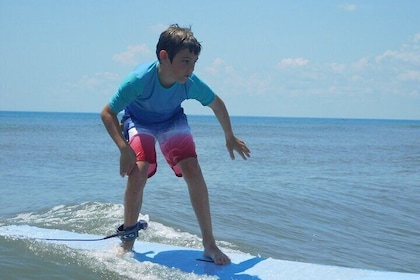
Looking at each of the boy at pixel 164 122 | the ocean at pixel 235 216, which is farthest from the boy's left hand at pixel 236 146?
the ocean at pixel 235 216

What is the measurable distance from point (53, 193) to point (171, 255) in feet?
13.9

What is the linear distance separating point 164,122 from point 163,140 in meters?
0.13

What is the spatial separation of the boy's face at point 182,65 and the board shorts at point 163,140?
1.50 ft

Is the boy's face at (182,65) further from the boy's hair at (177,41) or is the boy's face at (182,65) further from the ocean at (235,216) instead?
the ocean at (235,216)

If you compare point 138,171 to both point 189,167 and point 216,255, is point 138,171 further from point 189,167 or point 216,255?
point 216,255

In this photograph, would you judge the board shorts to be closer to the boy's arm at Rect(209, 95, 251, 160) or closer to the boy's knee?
the boy's knee

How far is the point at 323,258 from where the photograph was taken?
5.51 m

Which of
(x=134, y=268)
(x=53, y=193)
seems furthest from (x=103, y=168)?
(x=134, y=268)

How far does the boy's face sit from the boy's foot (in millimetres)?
1169

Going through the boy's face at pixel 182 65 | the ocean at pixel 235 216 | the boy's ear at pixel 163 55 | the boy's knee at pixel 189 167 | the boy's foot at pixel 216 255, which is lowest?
the ocean at pixel 235 216

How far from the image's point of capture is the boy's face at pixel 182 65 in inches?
162

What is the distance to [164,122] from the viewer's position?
455 centimetres

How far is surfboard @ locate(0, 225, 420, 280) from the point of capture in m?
3.96

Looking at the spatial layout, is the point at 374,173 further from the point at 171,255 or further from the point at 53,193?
the point at 171,255
